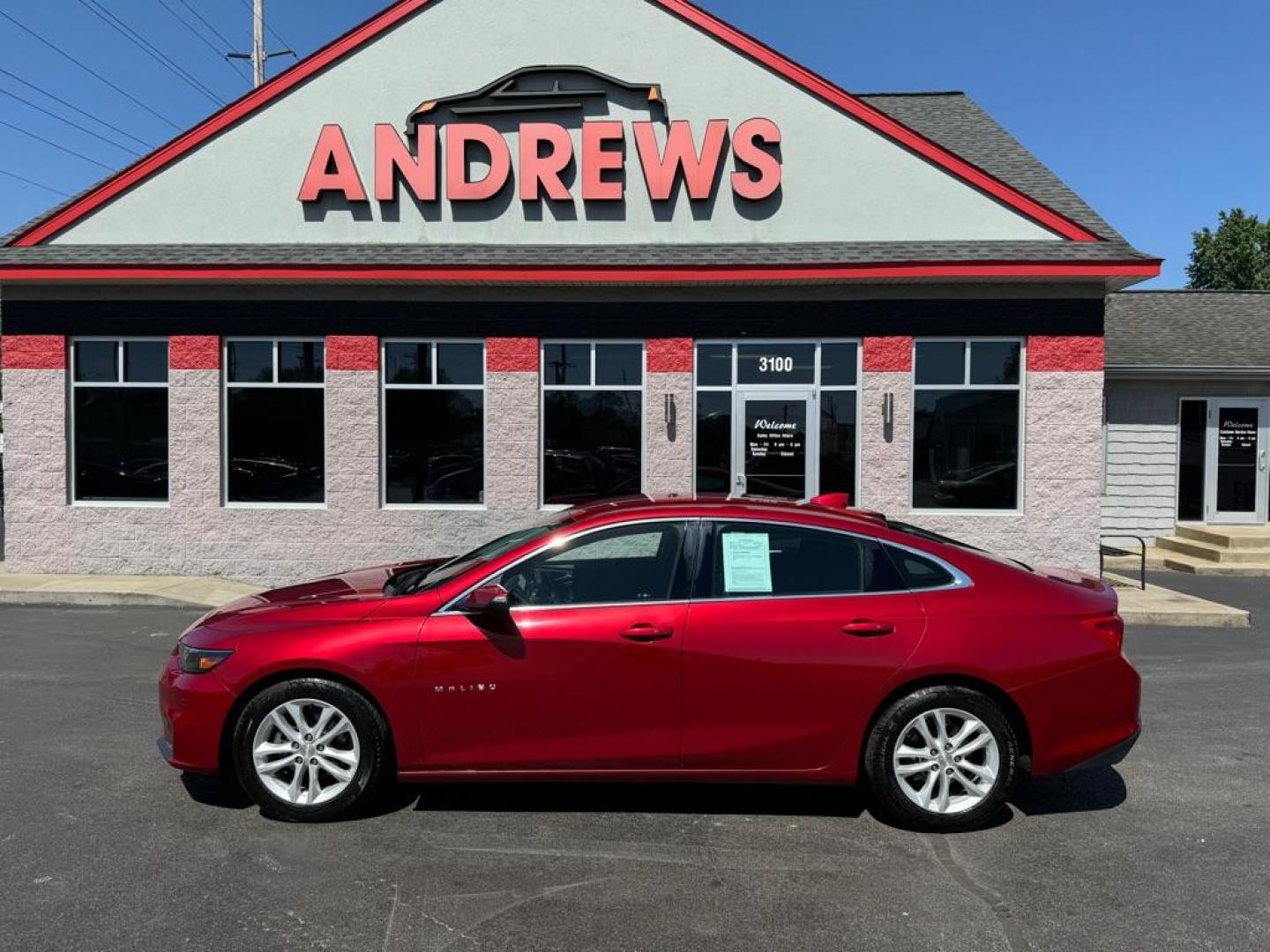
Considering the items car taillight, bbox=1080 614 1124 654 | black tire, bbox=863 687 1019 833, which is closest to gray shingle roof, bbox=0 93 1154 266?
car taillight, bbox=1080 614 1124 654

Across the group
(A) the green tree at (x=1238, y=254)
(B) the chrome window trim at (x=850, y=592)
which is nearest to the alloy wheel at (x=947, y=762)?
(B) the chrome window trim at (x=850, y=592)

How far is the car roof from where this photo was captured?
4.55 metres

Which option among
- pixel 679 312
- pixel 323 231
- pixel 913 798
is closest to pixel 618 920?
pixel 913 798

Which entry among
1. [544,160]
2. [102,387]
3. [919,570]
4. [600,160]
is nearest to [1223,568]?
[600,160]

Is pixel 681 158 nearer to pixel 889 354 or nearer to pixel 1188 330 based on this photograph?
pixel 889 354

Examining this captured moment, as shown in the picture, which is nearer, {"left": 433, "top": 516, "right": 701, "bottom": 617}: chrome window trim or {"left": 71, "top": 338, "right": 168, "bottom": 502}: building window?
{"left": 433, "top": 516, "right": 701, "bottom": 617}: chrome window trim

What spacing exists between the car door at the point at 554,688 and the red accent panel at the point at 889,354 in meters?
7.35

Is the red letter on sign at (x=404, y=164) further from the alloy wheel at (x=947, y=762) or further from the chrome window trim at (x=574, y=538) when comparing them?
the alloy wheel at (x=947, y=762)

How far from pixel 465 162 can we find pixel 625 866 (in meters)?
9.26

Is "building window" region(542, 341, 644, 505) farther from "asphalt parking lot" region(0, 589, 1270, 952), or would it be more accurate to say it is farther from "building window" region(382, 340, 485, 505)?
"asphalt parking lot" region(0, 589, 1270, 952)

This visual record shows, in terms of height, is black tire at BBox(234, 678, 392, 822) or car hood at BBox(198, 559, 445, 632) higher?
car hood at BBox(198, 559, 445, 632)

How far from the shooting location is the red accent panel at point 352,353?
11102 mm

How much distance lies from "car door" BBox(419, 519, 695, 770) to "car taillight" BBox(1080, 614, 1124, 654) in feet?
6.55

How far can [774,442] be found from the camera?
10938 millimetres
